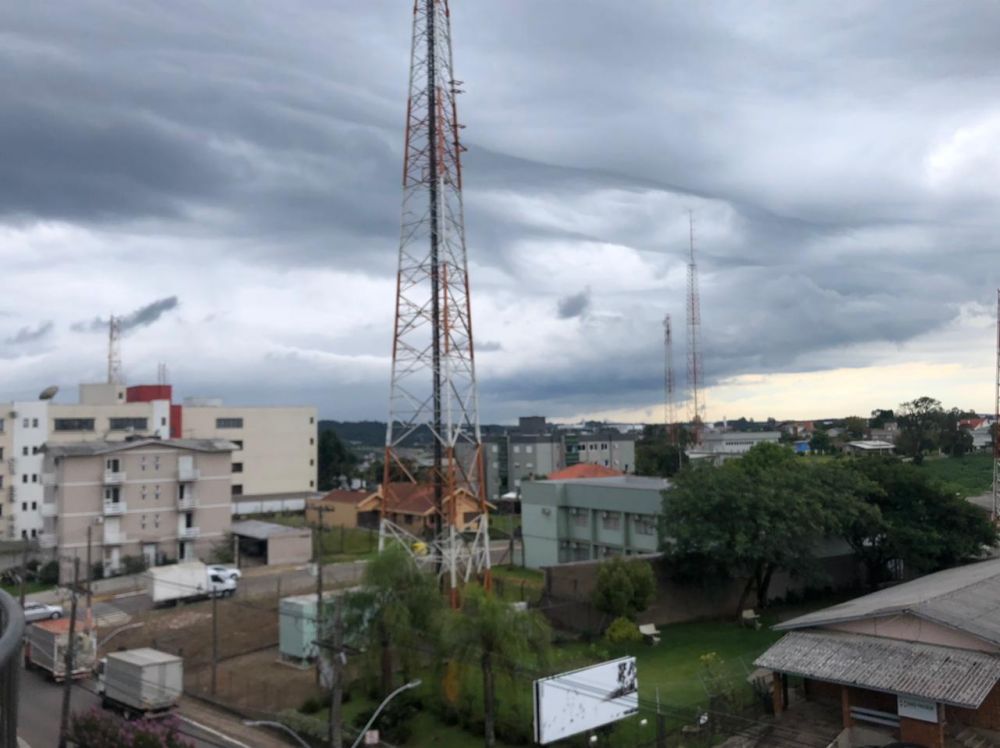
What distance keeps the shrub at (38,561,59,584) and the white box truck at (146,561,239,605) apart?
8593mm

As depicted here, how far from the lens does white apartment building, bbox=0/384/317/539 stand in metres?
63.1

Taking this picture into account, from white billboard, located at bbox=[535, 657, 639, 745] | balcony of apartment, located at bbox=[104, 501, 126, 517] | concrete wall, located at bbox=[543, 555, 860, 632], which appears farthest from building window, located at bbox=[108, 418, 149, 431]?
white billboard, located at bbox=[535, 657, 639, 745]

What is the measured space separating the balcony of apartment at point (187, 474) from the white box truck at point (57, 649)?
19.4 metres

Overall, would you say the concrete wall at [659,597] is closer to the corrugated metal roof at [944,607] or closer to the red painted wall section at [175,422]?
the corrugated metal roof at [944,607]

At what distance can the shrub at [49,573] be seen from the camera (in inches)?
1913

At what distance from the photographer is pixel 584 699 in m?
22.3

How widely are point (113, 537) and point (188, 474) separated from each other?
5471 mm

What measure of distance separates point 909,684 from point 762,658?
13.1 feet

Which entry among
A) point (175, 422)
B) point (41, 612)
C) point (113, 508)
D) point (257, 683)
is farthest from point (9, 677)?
point (175, 422)

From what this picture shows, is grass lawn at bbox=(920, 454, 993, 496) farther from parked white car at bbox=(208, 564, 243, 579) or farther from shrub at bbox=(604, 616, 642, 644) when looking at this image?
parked white car at bbox=(208, 564, 243, 579)

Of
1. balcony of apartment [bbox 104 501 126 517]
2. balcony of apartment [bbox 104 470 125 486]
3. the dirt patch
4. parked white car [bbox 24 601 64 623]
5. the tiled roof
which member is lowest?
the dirt patch

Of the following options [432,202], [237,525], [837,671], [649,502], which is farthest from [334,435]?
[837,671]

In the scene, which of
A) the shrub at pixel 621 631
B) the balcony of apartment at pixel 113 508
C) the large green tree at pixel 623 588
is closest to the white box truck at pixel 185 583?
the balcony of apartment at pixel 113 508

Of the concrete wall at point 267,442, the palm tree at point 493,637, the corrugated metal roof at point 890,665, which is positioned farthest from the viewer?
the concrete wall at point 267,442
